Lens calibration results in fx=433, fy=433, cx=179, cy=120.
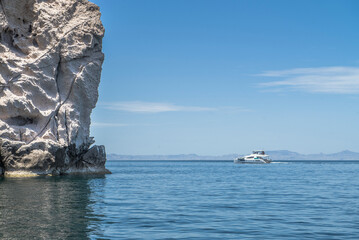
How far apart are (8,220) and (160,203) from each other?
9.28 meters

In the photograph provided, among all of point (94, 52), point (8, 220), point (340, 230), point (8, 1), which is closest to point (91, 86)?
point (94, 52)

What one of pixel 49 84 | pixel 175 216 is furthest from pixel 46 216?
pixel 49 84

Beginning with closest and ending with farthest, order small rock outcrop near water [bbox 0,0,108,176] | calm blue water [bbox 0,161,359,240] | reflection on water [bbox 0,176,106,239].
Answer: reflection on water [bbox 0,176,106,239] → calm blue water [bbox 0,161,359,240] → small rock outcrop near water [bbox 0,0,108,176]

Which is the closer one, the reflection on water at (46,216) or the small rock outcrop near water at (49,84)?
the reflection on water at (46,216)

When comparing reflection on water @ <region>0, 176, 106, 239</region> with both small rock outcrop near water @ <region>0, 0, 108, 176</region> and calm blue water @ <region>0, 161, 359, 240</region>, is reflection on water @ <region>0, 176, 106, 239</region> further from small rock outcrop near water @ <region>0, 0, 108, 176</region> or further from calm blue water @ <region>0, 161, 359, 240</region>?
small rock outcrop near water @ <region>0, 0, 108, 176</region>

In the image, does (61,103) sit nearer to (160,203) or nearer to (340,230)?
(160,203)

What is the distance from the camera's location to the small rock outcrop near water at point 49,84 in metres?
43.6

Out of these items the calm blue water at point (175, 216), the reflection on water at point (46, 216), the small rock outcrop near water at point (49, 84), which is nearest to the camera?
the reflection on water at point (46, 216)

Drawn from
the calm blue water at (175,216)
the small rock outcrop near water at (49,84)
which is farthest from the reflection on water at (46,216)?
the small rock outcrop near water at (49,84)

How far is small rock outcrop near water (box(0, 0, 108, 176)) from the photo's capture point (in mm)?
43562

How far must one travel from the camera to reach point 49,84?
47.2 m

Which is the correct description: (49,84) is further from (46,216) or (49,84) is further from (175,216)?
(175,216)

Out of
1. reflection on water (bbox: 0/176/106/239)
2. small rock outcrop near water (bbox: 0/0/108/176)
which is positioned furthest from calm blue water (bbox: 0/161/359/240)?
small rock outcrop near water (bbox: 0/0/108/176)

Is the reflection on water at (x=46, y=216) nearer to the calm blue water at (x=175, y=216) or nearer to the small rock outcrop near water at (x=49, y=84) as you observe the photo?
the calm blue water at (x=175, y=216)
